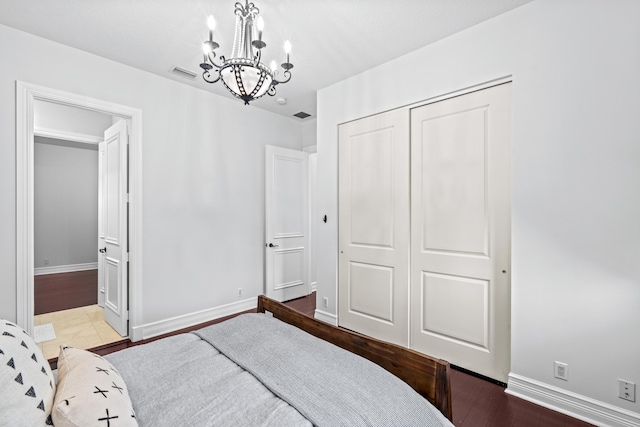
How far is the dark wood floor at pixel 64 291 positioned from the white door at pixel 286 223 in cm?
263

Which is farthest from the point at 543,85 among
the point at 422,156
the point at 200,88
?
the point at 200,88

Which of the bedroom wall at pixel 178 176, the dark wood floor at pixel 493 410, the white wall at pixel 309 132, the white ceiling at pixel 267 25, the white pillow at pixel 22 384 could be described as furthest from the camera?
the white wall at pixel 309 132

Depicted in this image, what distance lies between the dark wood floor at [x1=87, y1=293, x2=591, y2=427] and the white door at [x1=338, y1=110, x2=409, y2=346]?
0.67m

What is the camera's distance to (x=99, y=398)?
3.12 ft

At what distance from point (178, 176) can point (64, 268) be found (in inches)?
201

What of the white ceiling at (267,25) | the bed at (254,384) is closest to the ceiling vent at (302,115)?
the white ceiling at (267,25)

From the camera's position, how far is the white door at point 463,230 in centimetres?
228

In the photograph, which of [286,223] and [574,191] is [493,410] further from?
[286,223]

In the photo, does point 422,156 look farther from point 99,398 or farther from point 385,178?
point 99,398

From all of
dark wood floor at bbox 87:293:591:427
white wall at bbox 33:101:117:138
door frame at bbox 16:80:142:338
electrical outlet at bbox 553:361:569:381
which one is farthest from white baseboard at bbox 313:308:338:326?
white wall at bbox 33:101:117:138

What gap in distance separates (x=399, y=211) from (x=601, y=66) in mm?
1640

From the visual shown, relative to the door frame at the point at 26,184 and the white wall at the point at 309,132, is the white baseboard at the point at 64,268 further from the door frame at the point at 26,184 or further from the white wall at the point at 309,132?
the white wall at the point at 309,132

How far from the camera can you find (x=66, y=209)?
6.39 m

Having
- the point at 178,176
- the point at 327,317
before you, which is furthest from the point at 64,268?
the point at 327,317
